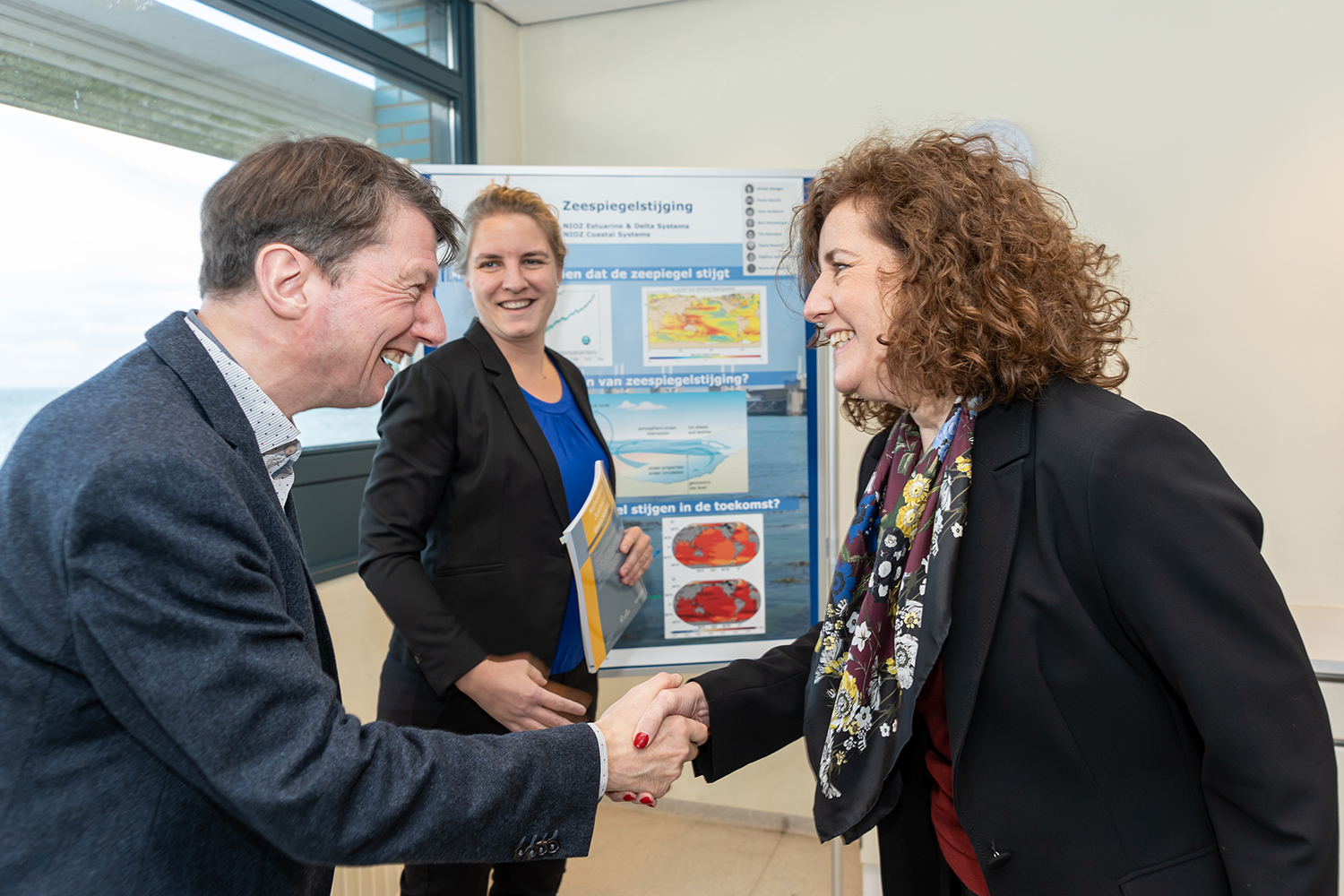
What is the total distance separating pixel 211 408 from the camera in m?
0.90

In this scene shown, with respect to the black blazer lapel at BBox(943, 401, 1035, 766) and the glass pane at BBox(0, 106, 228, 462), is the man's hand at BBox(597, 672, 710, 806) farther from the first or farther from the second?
the glass pane at BBox(0, 106, 228, 462)

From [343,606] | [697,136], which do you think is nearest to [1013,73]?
[697,136]

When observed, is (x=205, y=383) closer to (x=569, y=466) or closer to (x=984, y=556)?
(x=984, y=556)

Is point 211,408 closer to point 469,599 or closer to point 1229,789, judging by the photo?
point 469,599

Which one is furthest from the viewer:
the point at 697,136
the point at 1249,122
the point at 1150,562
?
the point at 697,136

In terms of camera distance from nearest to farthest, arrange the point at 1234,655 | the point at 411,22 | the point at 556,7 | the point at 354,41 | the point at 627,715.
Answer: the point at 1234,655, the point at 627,715, the point at 354,41, the point at 411,22, the point at 556,7

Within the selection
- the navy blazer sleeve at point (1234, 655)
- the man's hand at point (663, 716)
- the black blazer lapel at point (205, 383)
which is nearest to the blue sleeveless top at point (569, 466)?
the man's hand at point (663, 716)

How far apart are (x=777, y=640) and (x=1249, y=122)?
2.22m

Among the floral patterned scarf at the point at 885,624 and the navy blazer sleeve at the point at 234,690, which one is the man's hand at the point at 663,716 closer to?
the floral patterned scarf at the point at 885,624

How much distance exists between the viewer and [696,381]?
257 centimetres

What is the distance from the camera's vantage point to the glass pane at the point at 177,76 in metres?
1.94

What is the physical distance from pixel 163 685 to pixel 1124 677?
1040 mm

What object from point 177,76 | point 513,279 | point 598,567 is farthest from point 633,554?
point 177,76

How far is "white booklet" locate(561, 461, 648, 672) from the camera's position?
184 cm
